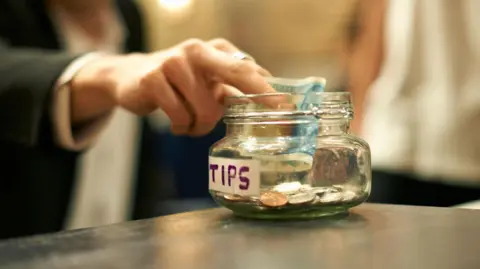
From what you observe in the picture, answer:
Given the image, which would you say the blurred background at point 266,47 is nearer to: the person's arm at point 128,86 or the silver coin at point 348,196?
the person's arm at point 128,86

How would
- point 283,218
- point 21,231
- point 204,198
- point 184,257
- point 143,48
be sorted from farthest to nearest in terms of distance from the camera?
point 204,198, point 143,48, point 21,231, point 283,218, point 184,257

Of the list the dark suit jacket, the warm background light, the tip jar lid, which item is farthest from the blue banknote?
the warm background light

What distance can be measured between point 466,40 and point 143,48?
2.40ft

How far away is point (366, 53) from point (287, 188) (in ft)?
1.84

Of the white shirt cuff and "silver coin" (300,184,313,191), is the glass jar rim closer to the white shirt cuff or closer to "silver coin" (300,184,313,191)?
"silver coin" (300,184,313,191)

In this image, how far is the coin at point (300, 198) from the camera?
1.35 feet

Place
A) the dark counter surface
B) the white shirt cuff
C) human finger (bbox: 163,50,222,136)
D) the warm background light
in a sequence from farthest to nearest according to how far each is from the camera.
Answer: the warm background light → the white shirt cuff → human finger (bbox: 163,50,222,136) → the dark counter surface

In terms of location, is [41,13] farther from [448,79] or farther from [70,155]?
[448,79]

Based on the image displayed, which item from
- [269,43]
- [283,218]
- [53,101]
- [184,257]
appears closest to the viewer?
[184,257]

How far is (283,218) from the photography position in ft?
1.39

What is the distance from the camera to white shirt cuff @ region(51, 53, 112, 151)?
0.61 meters

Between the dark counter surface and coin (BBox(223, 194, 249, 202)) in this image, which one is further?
coin (BBox(223, 194, 249, 202))

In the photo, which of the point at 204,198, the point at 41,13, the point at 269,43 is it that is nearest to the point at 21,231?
the point at 41,13

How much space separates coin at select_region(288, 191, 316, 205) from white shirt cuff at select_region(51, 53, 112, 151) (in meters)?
0.30
